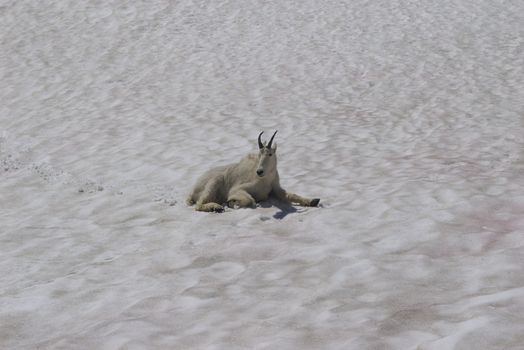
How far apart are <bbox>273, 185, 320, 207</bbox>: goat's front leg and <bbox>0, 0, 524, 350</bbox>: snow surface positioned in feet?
0.66

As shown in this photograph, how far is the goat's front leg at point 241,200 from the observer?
9125 millimetres

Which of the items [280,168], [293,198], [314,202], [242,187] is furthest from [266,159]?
[280,168]

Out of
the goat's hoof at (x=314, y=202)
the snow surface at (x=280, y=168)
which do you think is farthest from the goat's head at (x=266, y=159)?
the goat's hoof at (x=314, y=202)

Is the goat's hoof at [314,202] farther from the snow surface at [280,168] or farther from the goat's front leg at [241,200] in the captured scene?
the goat's front leg at [241,200]

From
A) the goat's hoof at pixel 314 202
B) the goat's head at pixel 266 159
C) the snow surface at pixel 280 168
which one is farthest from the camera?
the goat's hoof at pixel 314 202

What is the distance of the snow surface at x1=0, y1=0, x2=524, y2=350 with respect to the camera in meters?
5.39

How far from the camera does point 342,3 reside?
26406 millimetres

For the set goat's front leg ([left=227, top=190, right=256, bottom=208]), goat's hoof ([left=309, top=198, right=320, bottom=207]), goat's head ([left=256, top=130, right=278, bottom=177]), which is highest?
goat's head ([left=256, top=130, right=278, bottom=177])

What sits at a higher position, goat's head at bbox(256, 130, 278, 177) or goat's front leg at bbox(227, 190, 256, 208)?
goat's head at bbox(256, 130, 278, 177)

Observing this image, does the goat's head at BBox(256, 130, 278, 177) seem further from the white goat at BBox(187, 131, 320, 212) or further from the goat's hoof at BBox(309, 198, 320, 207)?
the goat's hoof at BBox(309, 198, 320, 207)

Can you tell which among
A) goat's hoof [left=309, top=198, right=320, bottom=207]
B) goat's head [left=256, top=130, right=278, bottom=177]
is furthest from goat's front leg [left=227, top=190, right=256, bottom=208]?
goat's hoof [left=309, top=198, right=320, bottom=207]

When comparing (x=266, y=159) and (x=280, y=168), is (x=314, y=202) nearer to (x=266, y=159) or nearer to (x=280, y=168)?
(x=266, y=159)

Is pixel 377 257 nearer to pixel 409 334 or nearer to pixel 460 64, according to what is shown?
pixel 409 334

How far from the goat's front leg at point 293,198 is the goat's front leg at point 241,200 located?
1.44 feet
